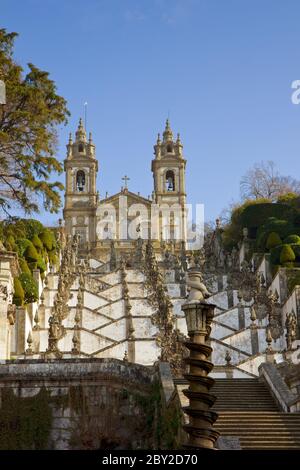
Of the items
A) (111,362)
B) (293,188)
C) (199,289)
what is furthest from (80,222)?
(199,289)

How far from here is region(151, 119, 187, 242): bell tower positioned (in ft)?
247

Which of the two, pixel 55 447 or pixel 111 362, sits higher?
pixel 111 362

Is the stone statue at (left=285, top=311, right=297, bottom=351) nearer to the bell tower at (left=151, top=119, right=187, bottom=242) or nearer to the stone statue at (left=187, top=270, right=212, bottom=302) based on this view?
the stone statue at (left=187, top=270, right=212, bottom=302)

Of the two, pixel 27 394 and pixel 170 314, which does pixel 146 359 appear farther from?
pixel 27 394

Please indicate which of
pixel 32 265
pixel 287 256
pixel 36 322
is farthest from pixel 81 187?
pixel 36 322

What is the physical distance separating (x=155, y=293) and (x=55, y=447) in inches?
945

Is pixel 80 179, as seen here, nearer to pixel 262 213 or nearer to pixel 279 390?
pixel 262 213

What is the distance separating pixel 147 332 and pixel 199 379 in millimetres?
23917

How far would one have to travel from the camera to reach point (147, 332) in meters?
35.6

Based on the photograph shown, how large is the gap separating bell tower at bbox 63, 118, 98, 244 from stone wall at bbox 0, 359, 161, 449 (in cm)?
5417

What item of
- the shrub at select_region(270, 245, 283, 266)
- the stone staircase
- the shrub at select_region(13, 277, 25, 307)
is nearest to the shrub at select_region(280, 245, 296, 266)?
the shrub at select_region(270, 245, 283, 266)

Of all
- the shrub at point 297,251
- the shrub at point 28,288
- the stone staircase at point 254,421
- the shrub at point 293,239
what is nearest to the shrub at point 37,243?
the shrub at point 28,288

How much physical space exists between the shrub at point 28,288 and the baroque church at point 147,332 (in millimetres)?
485

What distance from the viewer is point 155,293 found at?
137 feet
